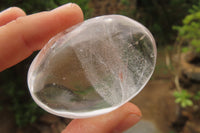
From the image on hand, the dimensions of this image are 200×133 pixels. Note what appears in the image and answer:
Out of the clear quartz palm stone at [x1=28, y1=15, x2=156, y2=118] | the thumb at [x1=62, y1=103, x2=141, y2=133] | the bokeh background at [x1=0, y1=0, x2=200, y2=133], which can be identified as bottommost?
the bokeh background at [x1=0, y1=0, x2=200, y2=133]

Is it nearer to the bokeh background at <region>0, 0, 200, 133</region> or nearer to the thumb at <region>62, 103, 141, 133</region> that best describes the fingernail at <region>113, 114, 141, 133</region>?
the thumb at <region>62, 103, 141, 133</region>

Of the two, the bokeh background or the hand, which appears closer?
the hand

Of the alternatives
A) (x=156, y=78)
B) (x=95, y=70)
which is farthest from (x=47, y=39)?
(x=156, y=78)

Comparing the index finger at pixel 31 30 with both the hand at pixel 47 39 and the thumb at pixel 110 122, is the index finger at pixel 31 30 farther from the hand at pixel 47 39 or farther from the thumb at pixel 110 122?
the thumb at pixel 110 122

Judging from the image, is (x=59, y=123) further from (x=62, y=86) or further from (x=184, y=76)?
(x=184, y=76)

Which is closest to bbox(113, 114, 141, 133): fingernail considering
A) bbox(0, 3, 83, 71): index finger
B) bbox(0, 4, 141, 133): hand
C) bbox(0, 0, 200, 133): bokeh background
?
bbox(0, 4, 141, 133): hand

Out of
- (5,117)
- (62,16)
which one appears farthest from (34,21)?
(5,117)

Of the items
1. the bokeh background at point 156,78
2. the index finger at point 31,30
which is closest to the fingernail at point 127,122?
the bokeh background at point 156,78
